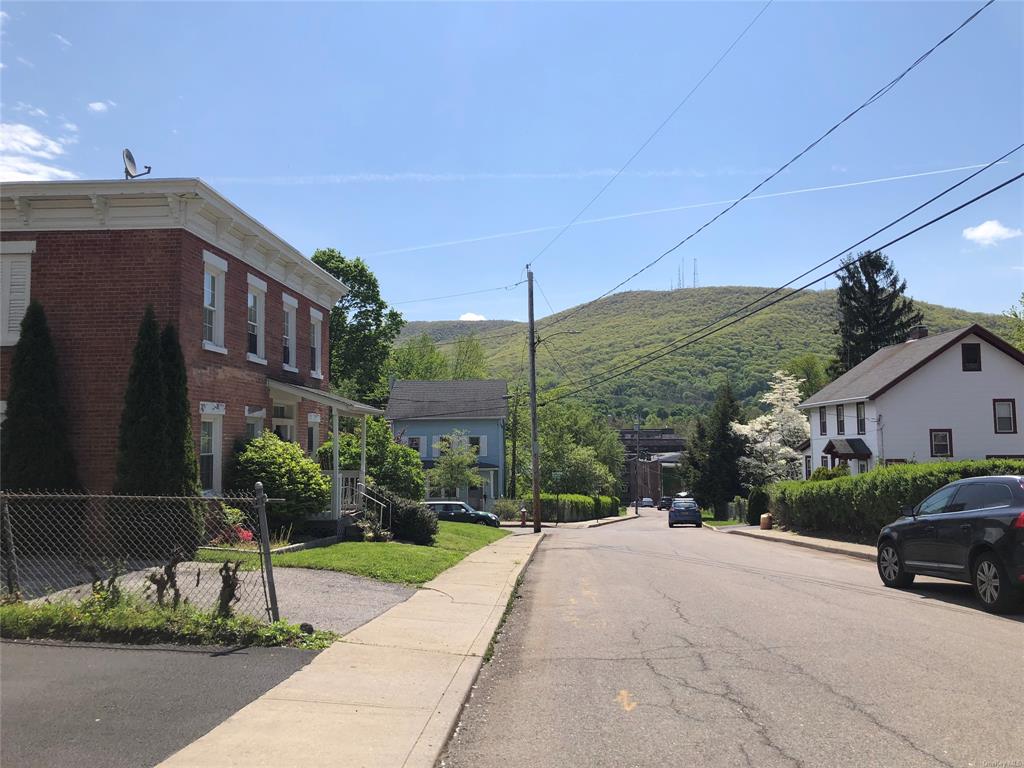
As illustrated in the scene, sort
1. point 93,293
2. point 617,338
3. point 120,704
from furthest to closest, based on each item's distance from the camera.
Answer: point 617,338
point 93,293
point 120,704

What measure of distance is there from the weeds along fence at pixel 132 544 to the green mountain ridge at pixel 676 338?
2612 inches

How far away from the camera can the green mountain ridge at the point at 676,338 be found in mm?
108188

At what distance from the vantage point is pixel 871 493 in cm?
2355

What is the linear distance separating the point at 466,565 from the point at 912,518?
343 inches

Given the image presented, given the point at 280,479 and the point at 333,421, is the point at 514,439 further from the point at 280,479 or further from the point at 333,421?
the point at 280,479

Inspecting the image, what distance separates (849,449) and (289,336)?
3003 cm

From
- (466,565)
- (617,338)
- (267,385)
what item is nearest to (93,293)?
(267,385)

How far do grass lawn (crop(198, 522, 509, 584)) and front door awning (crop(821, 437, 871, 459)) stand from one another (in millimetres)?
26847

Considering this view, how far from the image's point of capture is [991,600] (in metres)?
10.3

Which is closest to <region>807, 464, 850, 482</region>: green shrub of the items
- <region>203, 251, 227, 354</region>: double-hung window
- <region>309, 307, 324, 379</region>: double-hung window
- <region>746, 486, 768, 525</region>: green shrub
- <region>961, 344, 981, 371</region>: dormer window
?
<region>746, 486, 768, 525</region>: green shrub

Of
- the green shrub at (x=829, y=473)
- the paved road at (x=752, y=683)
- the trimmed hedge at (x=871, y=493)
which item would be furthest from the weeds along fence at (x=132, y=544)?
the green shrub at (x=829, y=473)

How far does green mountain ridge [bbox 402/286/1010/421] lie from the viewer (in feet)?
355

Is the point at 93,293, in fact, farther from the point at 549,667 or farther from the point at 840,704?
the point at 840,704

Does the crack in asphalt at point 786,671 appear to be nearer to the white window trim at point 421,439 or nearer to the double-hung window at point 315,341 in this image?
the double-hung window at point 315,341
